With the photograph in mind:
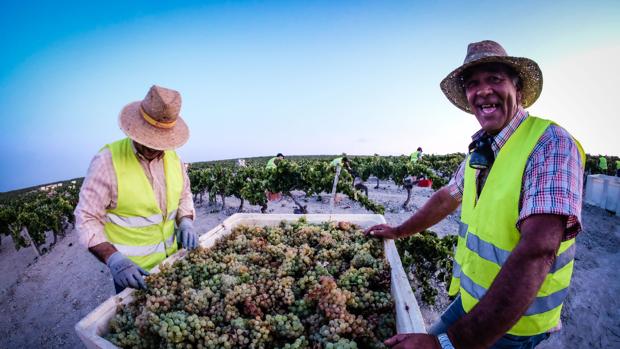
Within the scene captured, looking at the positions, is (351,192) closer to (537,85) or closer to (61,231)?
(537,85)

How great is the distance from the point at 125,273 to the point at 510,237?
8.70ft

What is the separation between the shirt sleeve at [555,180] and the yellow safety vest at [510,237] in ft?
0.19

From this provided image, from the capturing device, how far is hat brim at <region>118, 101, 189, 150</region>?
271 centimetres

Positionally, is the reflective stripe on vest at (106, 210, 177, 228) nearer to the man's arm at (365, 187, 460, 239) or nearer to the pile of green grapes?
the pile of green grapes

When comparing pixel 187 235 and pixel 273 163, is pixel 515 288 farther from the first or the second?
pixel 273 163

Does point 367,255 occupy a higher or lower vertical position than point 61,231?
higher

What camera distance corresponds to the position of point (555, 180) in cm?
138

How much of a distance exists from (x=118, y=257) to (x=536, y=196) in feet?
9.88

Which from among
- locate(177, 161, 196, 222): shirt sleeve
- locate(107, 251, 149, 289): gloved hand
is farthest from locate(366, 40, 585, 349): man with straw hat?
locate(177, 161, 196, 222): shirt sleeve

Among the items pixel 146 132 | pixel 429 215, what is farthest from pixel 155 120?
pixel 429 215

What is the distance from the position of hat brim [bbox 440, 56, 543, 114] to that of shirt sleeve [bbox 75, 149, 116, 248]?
10.4 feet

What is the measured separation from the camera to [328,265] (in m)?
2.47

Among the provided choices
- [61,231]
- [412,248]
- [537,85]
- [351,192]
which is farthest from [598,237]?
[61,231]

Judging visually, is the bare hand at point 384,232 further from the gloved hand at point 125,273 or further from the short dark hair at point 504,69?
the gloved hand at point 125,273
